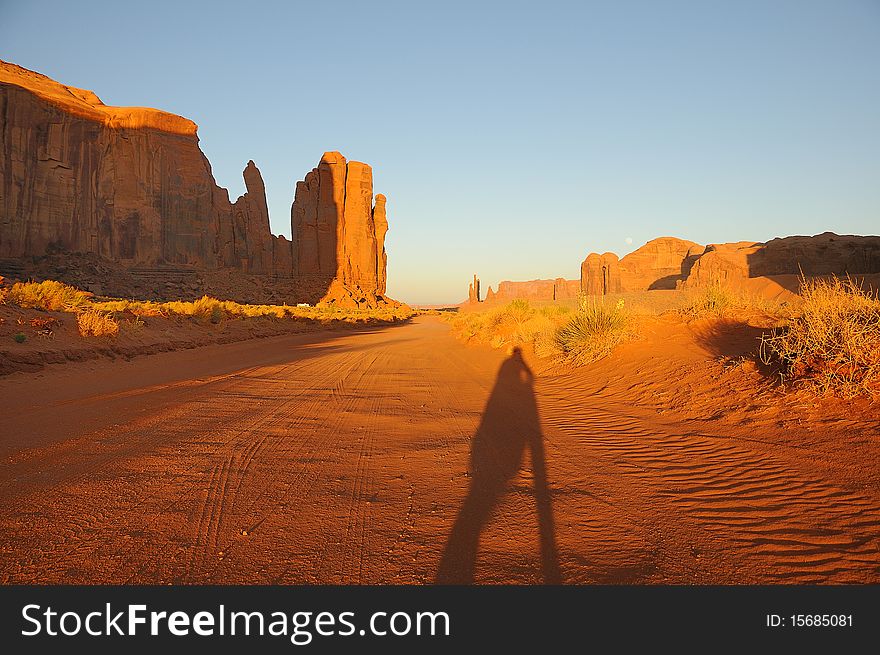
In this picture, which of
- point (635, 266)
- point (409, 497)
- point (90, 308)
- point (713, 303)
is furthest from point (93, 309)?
point (635, 266)

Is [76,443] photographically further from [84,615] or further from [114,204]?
[114,204]

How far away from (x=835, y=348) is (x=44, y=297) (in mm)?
18151

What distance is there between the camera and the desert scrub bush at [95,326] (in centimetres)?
1149

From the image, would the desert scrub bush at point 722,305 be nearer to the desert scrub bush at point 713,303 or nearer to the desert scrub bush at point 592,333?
the desert scrub bush at point 713,303

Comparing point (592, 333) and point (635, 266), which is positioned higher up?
point (635, 266)

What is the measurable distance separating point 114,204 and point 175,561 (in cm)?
7479

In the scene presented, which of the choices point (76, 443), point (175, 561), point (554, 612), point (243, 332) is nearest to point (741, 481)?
point (554, 612)

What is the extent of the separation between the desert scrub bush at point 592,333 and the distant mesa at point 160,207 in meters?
58.4

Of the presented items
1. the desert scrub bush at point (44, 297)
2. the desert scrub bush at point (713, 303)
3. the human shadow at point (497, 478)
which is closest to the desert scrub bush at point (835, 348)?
the human shadow at point (497, 478)

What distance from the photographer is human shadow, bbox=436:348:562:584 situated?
261 cm

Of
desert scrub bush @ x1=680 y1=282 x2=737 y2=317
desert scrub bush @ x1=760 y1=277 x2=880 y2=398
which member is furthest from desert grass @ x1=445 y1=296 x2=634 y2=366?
desert scrub bush @ x1=760 y1=277 x2=880 y2=398

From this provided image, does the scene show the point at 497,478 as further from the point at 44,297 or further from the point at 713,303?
the point at 44,297

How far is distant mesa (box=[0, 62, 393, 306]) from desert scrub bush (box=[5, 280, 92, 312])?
48.9 m

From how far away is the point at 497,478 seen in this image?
4.05m
